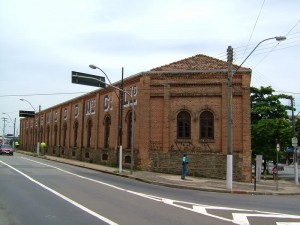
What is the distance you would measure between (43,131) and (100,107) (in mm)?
28220

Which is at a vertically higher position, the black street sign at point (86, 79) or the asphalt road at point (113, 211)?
the black street sign at point (86, 79)

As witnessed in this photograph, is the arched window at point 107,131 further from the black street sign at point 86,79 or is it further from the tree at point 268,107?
the tree at point 268,107

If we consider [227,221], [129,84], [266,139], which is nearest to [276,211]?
[227,221]

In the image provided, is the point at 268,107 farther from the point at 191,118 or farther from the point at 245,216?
the point at 245,216

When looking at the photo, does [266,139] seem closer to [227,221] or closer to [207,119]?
[207,119]

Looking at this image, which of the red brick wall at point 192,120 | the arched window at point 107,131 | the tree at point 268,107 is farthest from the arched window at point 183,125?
the tree at point 268,107

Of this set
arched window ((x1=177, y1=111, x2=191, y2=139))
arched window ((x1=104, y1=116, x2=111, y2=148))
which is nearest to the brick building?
arched window ((x1=177, y1=111, x2=191, y2=139))

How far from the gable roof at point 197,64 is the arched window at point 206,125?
338cm

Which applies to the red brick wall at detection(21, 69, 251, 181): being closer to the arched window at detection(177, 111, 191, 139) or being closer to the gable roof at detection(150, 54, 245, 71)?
the arched window at detection(177, 111, 191, 139)

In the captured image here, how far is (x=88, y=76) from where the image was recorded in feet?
92.2

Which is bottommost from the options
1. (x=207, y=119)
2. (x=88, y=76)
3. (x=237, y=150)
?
(x=237, y=150)

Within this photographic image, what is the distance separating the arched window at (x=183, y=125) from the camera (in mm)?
29469

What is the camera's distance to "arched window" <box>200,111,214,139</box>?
1139 inches

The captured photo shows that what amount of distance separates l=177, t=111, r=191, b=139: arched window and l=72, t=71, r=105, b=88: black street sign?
6128 millimetres
